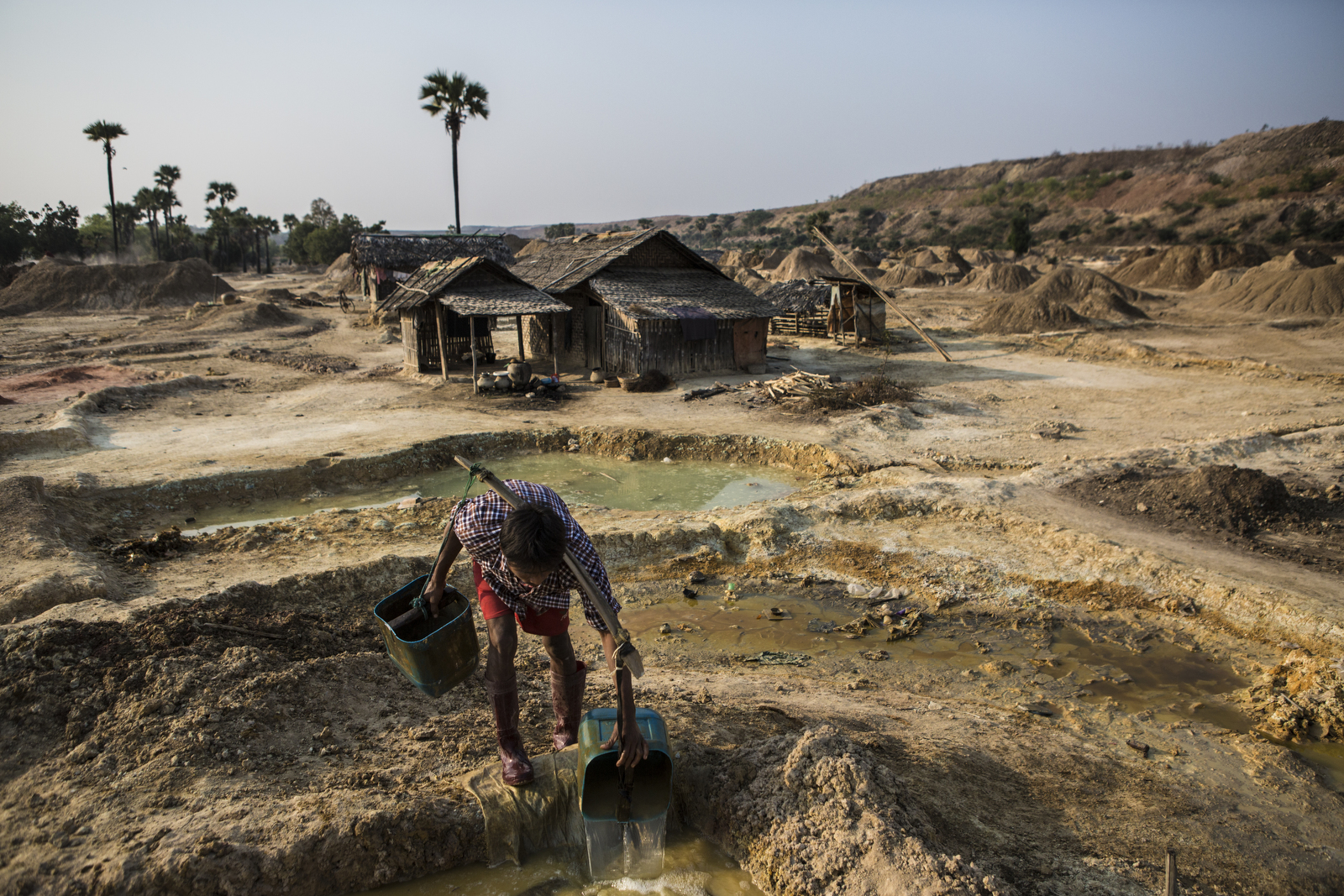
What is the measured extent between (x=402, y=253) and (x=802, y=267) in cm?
1979

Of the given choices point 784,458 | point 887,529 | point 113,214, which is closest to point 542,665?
point 887,529

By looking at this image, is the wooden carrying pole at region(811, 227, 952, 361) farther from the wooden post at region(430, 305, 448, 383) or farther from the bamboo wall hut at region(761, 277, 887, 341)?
the wooden post at region(430, 305, 448, 383)

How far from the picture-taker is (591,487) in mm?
9617

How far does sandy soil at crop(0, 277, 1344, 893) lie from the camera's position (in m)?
2.98

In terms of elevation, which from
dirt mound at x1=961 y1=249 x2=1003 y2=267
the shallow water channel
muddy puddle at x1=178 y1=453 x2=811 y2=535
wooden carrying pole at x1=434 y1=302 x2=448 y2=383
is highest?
dirt mound at x1=961 y1=249 x2=1003 y2=267

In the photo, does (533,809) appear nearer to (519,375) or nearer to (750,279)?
(519,375)

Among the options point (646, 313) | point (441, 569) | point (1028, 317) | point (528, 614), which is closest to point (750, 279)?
point (1028, 317)

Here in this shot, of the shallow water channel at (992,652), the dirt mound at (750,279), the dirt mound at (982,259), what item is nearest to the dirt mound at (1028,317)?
the dirt mound at (750,279)

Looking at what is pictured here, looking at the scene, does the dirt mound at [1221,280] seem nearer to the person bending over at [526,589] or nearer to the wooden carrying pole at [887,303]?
the wooden carrying pole at [887,303]

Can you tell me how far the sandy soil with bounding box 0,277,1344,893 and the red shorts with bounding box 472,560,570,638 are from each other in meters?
0.90

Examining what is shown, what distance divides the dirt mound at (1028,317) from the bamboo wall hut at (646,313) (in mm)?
10246

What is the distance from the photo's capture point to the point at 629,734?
263 cm

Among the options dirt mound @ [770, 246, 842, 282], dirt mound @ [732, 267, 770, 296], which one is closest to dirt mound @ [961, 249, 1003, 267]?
dirt mound @ [770, 246, 842, 282]

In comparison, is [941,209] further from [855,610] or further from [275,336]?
[855,610]
